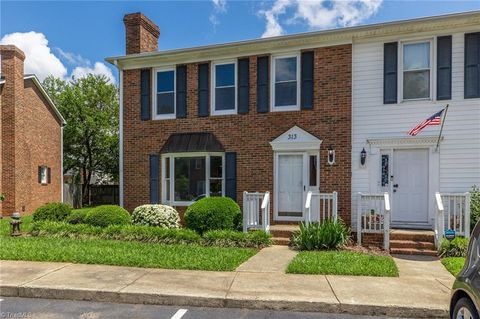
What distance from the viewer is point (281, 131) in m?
10.5

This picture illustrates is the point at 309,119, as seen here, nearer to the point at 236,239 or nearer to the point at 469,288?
the point at 236,239

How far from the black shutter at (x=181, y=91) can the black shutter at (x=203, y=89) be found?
0.50m

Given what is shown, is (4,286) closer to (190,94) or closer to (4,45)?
(190,94)

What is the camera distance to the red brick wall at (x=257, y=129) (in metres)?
10.0

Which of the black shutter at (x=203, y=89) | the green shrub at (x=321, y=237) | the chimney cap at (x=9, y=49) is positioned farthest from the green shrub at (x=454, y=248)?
the chimney cap at (x=9, y=49)

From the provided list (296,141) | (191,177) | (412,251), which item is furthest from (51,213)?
(412,251)

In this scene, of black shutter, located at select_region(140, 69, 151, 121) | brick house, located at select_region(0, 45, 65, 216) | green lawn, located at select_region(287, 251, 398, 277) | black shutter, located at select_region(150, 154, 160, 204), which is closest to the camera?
green lawn, located at select_region(287, 251, 398, 277)

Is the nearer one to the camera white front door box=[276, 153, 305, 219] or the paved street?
the paved street

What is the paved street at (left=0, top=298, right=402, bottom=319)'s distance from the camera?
4.71 metres

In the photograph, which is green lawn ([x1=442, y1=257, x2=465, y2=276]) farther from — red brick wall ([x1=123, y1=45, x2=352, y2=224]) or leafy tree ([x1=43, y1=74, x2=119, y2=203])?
leafy tree ([x1=43, y1=74, x2=119, y2=203])

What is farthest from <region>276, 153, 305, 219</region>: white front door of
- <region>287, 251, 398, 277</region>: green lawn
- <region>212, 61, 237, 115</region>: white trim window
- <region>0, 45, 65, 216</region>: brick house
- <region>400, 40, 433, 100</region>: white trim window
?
<region>0, 45, 65, 216</region>: brick house

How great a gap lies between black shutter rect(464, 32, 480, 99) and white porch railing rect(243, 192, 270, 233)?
5.76 meters

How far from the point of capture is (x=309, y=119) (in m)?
10.3

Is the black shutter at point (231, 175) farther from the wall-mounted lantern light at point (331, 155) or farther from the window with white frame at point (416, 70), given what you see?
the window with white frame at point (416, 70)
